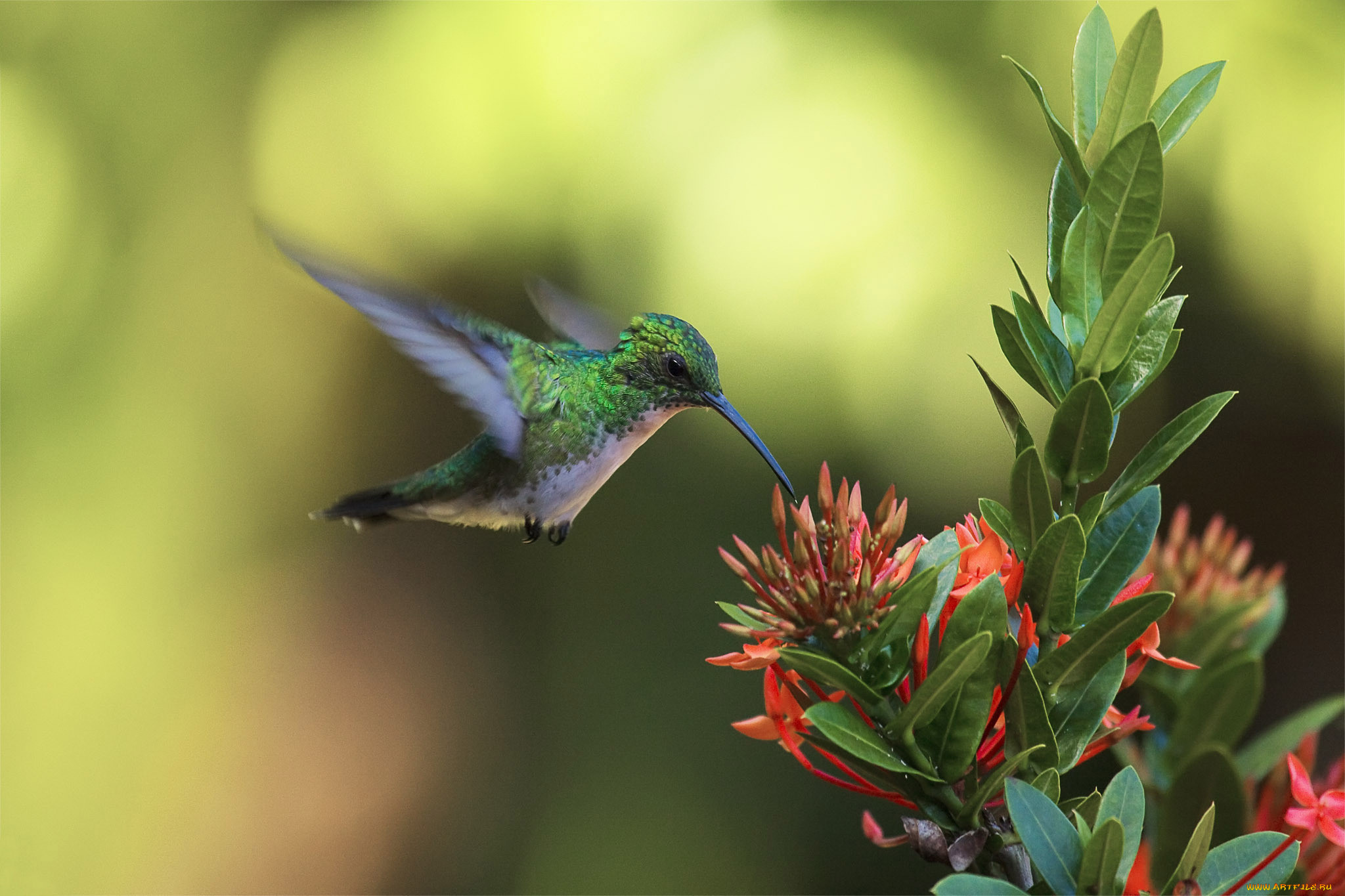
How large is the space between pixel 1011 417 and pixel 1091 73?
309 millimetres

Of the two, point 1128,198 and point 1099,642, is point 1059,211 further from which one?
point 1099,642

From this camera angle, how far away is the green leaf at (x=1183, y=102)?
0.92 m

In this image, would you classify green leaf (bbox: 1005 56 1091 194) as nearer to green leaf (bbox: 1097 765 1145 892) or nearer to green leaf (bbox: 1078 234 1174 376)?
green leaf (bbox: 1078 234 1174 376)

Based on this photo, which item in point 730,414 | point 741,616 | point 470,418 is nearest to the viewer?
point 741,616

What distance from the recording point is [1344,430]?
430cm

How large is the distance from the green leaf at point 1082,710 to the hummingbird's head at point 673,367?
0.93m

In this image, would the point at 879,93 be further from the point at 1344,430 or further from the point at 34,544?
the point at 34,544

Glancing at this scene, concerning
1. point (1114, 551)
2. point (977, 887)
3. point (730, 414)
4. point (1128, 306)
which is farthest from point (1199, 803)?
point (730, 414)

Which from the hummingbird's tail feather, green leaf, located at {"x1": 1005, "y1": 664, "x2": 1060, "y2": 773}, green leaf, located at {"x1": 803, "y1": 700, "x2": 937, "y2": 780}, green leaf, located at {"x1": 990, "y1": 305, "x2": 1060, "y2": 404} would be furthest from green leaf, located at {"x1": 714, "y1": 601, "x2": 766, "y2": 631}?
the hummingbird's tail feather

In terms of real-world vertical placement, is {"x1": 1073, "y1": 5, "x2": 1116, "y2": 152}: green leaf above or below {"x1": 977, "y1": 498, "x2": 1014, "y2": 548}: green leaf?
above

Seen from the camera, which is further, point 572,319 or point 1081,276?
point 572,319

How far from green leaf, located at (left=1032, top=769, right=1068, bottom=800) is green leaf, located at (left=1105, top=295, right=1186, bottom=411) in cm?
31

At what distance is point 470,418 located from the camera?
468cm

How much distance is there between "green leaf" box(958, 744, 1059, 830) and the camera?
0.81 meters
